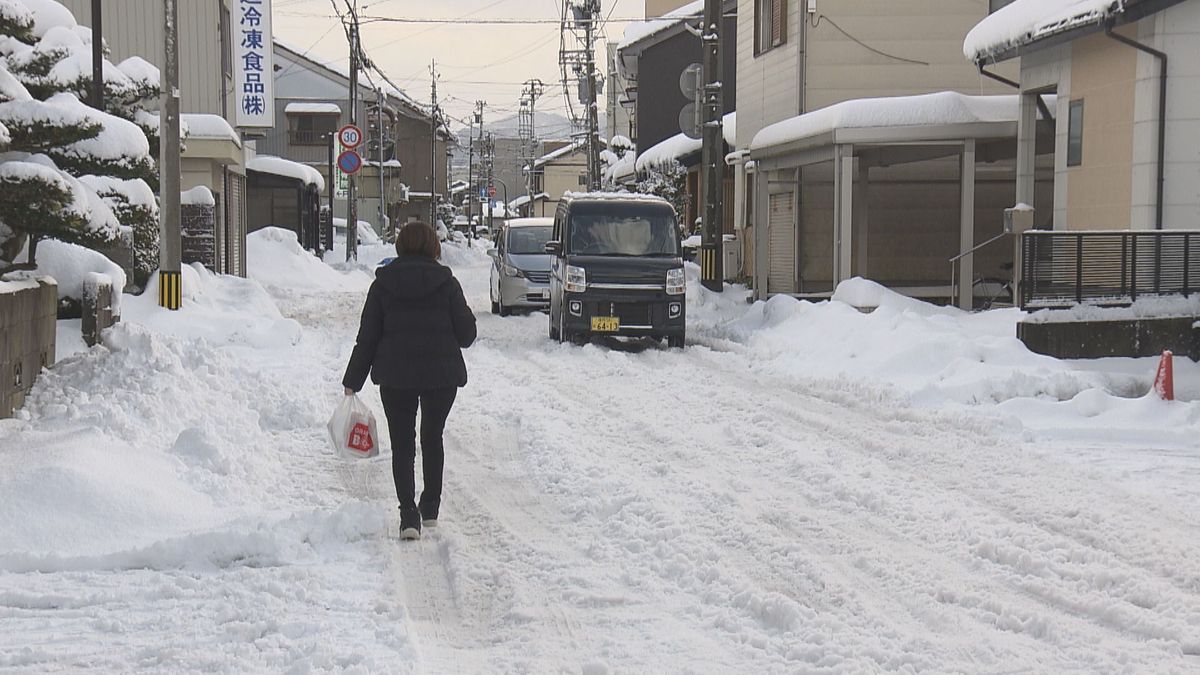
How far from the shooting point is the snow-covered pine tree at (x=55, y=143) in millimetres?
12258

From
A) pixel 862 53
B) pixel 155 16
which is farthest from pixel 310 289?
pixel 862 53

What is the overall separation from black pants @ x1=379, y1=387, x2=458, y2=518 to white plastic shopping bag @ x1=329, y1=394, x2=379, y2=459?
0.13 m

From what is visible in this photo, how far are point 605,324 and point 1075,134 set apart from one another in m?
6.57

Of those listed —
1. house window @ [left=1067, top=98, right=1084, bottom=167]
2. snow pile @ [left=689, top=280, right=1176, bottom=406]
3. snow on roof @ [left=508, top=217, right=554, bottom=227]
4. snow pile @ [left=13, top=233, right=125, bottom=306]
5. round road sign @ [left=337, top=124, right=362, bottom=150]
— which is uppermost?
round road sign @ [left=337, top=124, right=362, bottom=150]

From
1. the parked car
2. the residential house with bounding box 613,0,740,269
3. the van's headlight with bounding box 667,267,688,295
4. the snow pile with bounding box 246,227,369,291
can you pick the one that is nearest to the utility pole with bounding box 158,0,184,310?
the van's headlight with bounding box 667,267,688,295

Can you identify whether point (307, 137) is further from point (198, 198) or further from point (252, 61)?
point (198, 198)

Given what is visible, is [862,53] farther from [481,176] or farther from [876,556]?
→ [481,176]

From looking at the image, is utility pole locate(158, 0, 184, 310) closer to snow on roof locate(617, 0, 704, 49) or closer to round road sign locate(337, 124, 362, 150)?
round road sign locate(337, 124, 362, 150)

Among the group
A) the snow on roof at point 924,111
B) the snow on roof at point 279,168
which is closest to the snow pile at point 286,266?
the snow on roof at point 279,168

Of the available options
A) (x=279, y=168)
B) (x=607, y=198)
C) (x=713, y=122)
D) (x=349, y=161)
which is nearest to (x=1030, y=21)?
(x=607, y=198)

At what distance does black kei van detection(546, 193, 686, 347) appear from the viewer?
1828 centimetres

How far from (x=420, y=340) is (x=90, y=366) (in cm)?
504

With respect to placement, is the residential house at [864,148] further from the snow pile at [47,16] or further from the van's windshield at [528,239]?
the snow pile at [47,16]

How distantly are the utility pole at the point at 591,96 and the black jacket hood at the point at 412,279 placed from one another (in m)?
40.0
